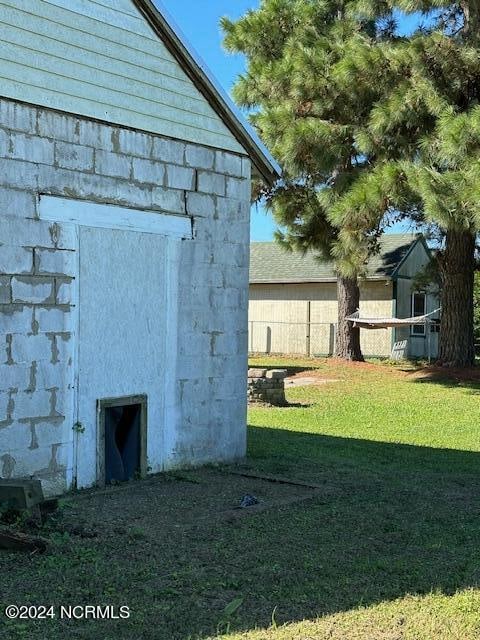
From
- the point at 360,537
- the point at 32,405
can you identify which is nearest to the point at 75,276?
the point at 32,405

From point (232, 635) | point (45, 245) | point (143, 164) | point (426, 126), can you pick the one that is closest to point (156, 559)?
point (232, 635)

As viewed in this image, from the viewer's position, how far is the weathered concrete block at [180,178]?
809cm

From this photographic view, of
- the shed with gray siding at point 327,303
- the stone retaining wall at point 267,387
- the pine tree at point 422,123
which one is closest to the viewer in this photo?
the stone retaining wall at point 267,387

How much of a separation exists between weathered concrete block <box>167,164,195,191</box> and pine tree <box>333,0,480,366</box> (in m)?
7.81

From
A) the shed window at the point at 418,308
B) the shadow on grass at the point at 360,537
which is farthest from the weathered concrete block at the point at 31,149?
the shed window at the point at 418,308

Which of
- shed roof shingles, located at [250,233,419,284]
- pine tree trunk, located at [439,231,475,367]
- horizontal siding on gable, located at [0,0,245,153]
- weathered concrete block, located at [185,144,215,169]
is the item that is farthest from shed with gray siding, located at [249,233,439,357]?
horizontal siding on gable, located at [0,0,245,153]

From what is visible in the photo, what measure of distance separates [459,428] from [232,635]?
30.1ft

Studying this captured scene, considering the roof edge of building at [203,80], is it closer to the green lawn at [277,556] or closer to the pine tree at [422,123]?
the green lawn at [277,556]

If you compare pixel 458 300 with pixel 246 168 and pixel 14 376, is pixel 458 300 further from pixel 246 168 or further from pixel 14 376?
pixel 14 376

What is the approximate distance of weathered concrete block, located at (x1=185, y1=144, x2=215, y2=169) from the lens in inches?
326

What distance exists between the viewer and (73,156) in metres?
7.16

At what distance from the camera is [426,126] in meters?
17.0

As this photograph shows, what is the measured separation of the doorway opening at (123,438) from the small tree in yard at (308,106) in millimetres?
9994

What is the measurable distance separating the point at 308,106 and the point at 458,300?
19.4 feet
